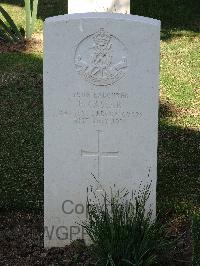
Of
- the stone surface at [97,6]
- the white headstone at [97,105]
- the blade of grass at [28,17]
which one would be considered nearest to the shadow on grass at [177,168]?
the white headstone at [97,105]

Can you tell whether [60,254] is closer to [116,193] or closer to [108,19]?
[116,193]

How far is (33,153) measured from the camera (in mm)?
6312

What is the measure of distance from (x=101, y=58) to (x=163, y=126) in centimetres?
291

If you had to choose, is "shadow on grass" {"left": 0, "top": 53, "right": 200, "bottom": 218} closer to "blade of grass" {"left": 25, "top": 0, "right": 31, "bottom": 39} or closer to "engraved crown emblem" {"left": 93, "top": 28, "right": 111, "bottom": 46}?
"blade of grass" {"left": 25, "top": 0, "right": 31, "bottom": 39}

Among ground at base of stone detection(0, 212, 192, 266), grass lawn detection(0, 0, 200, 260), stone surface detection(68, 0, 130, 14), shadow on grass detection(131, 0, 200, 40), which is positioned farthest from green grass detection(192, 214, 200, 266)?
shadow on grass detection(131, 0, 200, 40)

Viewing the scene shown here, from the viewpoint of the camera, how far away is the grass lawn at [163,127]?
541 cm

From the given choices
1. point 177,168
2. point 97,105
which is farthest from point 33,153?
point 97,105

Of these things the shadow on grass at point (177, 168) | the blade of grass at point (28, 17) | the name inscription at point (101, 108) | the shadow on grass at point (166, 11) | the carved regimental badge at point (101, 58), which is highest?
the shadow on grass at point (166, 11)

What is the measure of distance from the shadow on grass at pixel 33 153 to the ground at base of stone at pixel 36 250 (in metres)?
0.35

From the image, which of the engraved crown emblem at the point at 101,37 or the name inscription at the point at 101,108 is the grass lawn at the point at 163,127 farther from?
the engraved crown emblem at the point at 101,37

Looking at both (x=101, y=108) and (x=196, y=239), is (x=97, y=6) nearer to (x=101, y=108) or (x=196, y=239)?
(x=101, y=108)

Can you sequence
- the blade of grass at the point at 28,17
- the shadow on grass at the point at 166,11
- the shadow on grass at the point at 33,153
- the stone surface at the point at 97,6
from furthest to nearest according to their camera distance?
the shadow on grass at the point at 166,11 → the blade of grass at the point at 28,17 → the stone surface at the point at 97,6 → the shadow on grass at the point at 33,153

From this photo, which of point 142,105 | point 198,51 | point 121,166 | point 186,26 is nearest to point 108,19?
point 142,105

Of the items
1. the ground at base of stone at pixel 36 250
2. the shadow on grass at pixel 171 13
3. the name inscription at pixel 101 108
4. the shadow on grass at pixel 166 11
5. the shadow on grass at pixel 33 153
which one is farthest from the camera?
the shadow on grass at pixel 166 11
